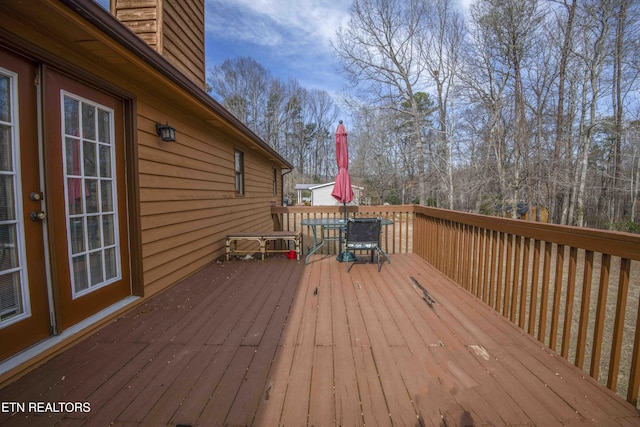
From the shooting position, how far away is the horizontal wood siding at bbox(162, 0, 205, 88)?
3963mm

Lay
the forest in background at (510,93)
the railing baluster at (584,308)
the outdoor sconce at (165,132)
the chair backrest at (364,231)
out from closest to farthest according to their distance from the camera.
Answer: the railing baluster at (584,308)
the outdoor sconce at (165,132)
the chair backrest at (364,231)
the forest in background at (510,93)

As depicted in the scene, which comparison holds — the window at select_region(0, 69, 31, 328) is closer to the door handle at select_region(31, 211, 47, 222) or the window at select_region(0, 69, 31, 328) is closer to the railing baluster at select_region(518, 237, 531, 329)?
the door handle at select_region(31, 211, 47, 222)

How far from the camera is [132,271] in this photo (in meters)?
2.80

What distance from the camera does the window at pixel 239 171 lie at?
583 centimetres

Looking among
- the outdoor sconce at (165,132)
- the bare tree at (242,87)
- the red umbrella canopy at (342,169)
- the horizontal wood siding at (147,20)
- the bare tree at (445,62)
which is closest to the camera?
the outdoor sconce at (165,132)

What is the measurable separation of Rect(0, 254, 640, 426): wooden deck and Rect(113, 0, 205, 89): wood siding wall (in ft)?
10.9

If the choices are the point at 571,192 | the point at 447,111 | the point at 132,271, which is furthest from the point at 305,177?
the point at 132,271

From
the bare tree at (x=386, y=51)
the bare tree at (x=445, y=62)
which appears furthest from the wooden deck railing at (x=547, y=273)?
the bare tree at (x=386, y=51)

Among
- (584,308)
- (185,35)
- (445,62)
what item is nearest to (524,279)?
(584,308)

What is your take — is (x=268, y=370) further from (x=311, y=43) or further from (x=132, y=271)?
(x=311, y=43)

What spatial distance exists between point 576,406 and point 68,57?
12.2 ft

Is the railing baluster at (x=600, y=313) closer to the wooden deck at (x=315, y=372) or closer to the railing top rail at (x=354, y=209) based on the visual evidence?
the wooden deck at (x=315, y=372)

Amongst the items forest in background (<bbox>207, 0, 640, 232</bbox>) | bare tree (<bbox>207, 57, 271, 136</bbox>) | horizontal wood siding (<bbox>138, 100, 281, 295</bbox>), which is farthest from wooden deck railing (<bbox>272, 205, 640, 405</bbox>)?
bare tree (<bbox>207, 57, 271, 136</bbox>)

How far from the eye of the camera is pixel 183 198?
11.9ft
